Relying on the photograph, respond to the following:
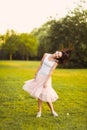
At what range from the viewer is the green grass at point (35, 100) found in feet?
10.7

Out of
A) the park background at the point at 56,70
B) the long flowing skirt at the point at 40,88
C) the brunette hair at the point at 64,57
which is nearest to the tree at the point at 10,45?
the park background at the point at 56,70

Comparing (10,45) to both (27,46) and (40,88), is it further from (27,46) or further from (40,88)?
(40,88)

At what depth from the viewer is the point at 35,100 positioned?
12.8ft

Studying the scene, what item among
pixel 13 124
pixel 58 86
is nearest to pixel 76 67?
pixel 58 86

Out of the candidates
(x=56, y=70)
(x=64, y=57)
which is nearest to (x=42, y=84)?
A: (x=64, y=57)

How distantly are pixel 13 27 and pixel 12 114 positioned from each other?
0.76 metres

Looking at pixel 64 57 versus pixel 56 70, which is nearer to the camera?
pixel 64 57

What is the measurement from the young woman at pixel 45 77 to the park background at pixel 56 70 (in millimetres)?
148

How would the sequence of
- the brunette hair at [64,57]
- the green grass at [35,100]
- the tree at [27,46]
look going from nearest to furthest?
the green grass at [35,100] → the brunette hair at [64,57] → the tree at [27,46]

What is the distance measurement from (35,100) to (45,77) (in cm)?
51

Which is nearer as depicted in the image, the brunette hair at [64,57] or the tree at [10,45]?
the brunette hair at [64,57]

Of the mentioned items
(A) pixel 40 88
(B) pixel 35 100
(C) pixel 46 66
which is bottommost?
(B) pixel 35 100

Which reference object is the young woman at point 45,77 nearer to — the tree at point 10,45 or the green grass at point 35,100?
the green grass at point 35,100

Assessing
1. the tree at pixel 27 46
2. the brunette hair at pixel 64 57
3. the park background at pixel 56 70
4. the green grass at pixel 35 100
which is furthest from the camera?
the tree at pixel 27 46
